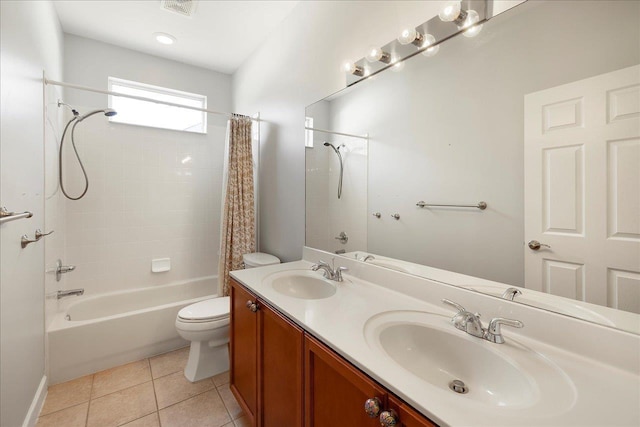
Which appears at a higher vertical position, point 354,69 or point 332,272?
point 354,69

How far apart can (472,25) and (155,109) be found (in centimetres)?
297

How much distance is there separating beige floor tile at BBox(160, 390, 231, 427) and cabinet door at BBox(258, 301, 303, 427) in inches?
19.5

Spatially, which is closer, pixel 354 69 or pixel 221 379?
pixel 354 69

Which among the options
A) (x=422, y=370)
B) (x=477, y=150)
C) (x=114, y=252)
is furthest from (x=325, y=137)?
(x=114, y=252)

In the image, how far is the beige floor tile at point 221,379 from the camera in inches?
74.9

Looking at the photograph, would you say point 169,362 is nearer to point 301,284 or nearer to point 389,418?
point 301,284

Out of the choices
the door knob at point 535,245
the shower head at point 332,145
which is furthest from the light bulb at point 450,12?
the door knob at point 535,245

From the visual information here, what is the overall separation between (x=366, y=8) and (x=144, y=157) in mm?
2442

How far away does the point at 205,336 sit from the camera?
1.89 m

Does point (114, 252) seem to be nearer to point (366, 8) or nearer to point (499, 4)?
point (366, 8)

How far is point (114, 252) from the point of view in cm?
261

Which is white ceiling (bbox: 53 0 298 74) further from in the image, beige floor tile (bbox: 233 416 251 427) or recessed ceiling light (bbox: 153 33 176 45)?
beige floor tile (bbox: 233 416 251 427)

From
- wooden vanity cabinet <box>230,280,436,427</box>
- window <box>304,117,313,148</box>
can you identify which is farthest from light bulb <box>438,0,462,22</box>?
wooden vanity cabinet <box>230,280,436,427</box>

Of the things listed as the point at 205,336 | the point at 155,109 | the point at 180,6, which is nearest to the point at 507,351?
the point at 205,336
